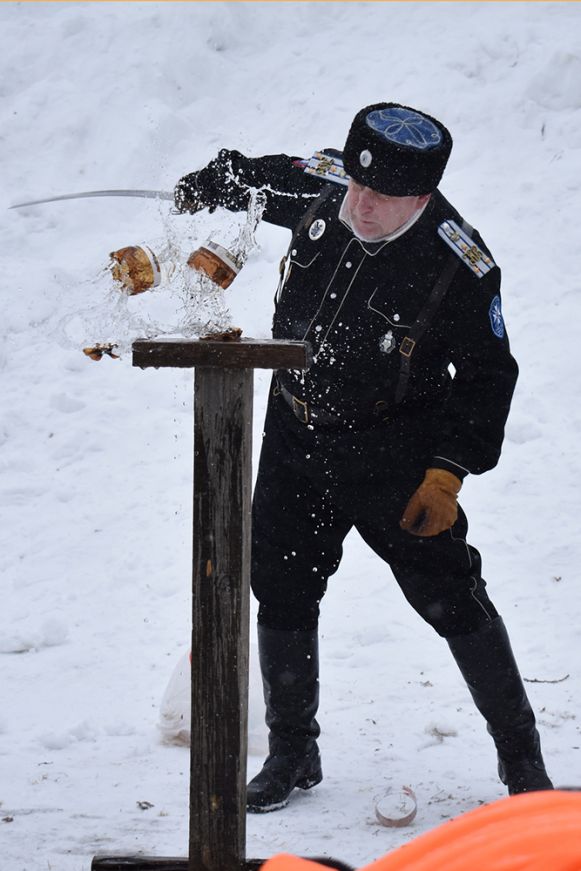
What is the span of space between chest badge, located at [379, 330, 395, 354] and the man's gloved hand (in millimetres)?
673

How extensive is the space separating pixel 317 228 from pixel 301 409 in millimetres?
535

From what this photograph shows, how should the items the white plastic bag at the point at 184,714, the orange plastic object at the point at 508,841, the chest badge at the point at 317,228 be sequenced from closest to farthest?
the orange plastic object at the point at 508,841 → the chest badge at the point at 317,228 → the white plastic bag at the point at 184,714

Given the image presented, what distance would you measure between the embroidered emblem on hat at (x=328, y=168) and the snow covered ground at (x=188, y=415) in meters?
0.44

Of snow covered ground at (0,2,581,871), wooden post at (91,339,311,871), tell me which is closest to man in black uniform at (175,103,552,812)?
snow covered ground at (0,2,581,871)

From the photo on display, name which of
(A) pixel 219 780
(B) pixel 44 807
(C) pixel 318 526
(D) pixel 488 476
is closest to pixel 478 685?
(C) pixel 318 526

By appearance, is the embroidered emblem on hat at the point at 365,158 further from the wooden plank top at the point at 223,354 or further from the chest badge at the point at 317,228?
the wooden plank top at the point at 223,354

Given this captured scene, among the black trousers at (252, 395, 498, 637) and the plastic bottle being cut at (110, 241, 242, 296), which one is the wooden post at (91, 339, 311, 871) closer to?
the plastic bottle being cut at (110, 241, 242, 296)

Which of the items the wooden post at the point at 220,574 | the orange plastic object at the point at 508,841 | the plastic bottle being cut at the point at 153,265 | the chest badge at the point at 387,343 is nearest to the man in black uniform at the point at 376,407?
the chest badge at the point at 387,343

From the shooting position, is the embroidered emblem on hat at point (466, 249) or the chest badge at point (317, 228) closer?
the embroidered emblem on hat at point (466, 249)

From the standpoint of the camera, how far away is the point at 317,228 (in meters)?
3.39

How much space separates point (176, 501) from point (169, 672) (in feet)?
4.46

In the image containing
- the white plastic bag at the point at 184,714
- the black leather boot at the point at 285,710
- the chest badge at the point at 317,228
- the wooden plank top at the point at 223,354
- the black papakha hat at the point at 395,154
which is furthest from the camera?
the white plastic bag at the point at 184,714

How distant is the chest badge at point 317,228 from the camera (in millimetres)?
3375

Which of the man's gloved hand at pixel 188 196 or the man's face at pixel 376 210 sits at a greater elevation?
the man's gloved hand at pixel 188 196
